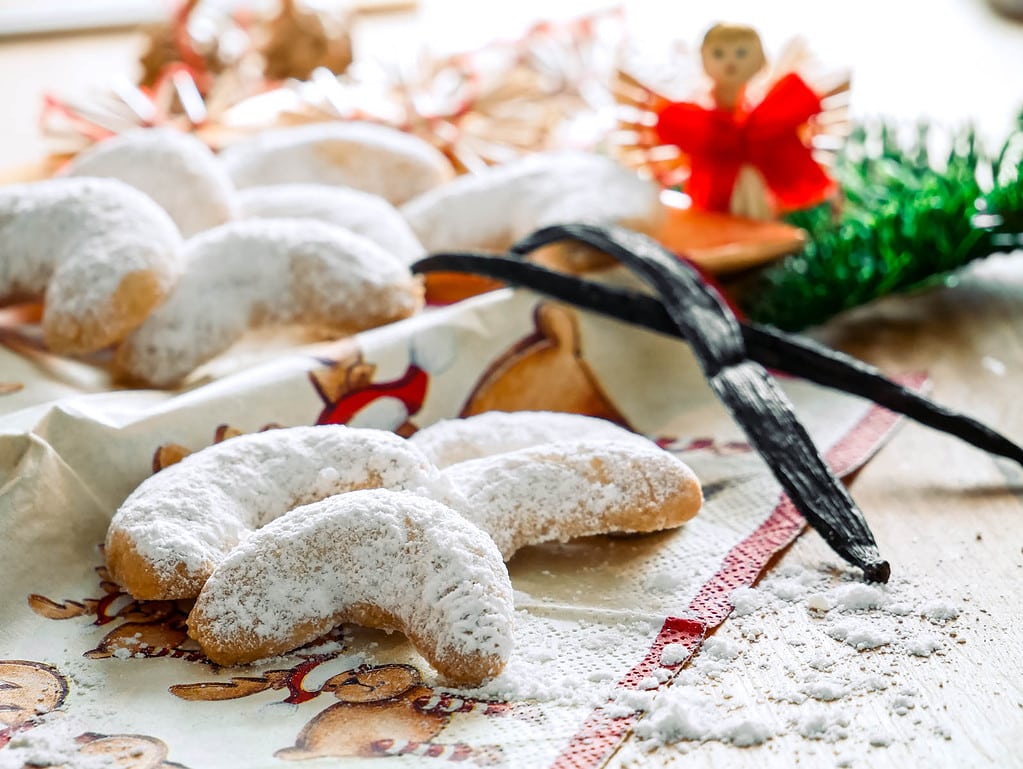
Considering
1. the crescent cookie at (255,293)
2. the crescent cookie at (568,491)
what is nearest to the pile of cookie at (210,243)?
the crescent cookie at (255,293)

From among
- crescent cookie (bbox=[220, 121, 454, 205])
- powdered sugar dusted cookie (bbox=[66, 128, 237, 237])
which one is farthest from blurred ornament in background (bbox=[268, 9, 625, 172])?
powdered sugar dusted cookie (bbox=[66, 128, 237, 237])

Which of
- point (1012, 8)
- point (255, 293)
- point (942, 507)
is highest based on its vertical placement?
point (1012, 8)

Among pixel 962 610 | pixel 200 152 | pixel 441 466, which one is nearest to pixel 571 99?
pixel 200 152

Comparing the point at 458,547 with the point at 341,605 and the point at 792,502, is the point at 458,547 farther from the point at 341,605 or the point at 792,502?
the point at 792,502

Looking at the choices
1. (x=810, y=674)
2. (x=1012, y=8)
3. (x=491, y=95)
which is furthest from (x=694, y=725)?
(x=1012, y=8)

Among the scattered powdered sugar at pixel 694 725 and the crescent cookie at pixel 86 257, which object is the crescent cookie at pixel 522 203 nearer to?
the crescent cookie at pixel 86 257

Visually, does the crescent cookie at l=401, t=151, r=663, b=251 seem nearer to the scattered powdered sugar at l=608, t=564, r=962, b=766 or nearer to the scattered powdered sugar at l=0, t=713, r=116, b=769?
the scattered powdered sugar at l=608, t=564, r=962, b=766

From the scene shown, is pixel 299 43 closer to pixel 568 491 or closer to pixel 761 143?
pixel 761 143
